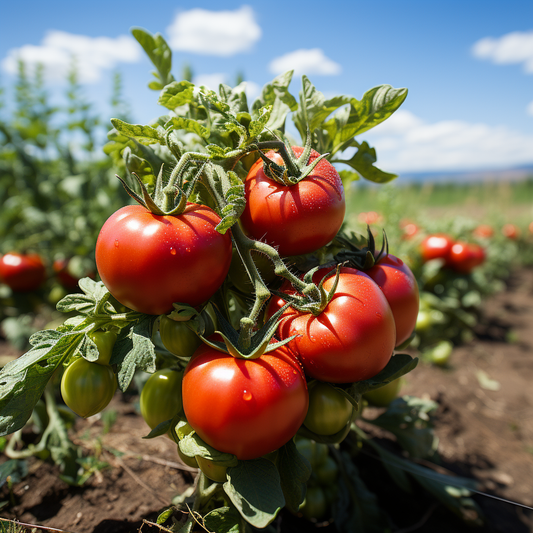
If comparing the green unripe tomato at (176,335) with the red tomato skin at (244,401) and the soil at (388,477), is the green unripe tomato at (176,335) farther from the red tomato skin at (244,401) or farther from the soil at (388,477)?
the soil at (388,477)

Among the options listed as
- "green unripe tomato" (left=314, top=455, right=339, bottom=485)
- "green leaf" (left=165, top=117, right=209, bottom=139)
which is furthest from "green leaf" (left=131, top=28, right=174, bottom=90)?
"green unripe tomato" (left=314, top=455, right=339, bottom=485)

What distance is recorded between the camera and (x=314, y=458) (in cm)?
136

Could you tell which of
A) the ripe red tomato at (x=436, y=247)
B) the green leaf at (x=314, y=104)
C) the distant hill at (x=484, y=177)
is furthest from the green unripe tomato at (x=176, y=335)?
the distant hill at (x=484, y=177)

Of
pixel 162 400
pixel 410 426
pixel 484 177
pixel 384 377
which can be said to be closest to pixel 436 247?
pixel 410 426

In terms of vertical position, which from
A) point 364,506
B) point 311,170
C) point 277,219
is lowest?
point 364,506

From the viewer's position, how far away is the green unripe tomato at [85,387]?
0.86 metres

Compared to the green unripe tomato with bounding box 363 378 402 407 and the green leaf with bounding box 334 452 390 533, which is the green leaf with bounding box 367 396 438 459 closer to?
the green unripe tomato with bounding box 363 378 402 407

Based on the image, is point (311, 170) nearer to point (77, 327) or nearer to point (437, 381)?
point (77, 327)

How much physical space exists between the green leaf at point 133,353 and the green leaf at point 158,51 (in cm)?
71

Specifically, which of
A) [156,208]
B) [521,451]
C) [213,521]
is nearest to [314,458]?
[213,521]

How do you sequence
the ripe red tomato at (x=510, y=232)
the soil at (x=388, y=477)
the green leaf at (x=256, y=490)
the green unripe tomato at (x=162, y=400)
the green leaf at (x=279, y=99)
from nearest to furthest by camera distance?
1. the green leaf at (x=256, y=490)
2. the green unripe tomato at (x=162, y=400)
3. the green leaf at (x=279, y=99)
4. the soil at (x=388, y=477)
5. the ripe red tomato at (x=510, y=232)

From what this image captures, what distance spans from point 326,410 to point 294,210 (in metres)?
0.44

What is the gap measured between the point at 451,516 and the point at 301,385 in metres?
1.19

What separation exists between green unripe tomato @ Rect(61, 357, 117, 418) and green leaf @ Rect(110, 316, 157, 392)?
0.11 m
